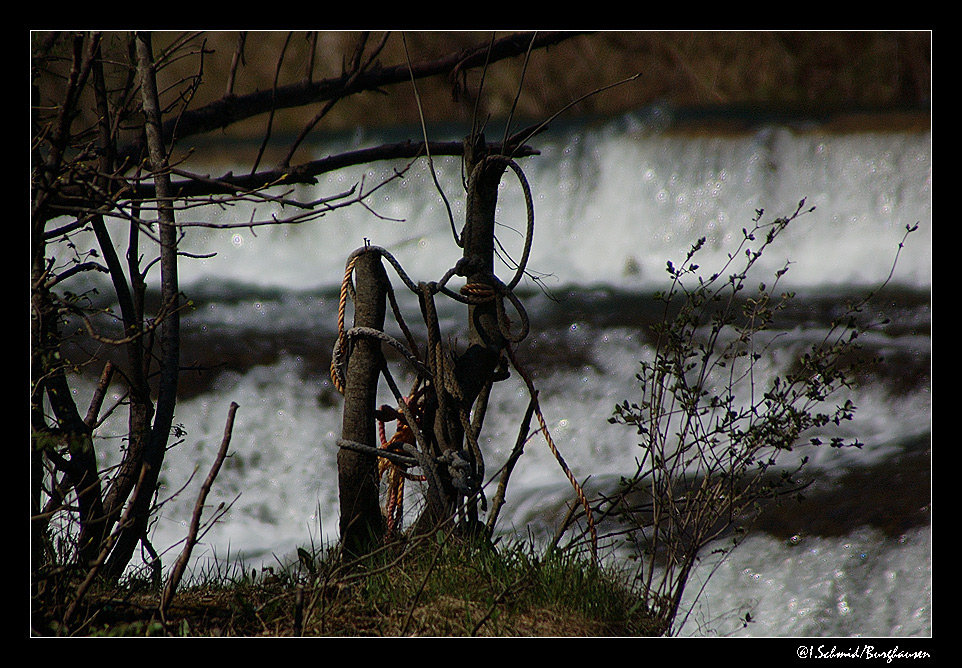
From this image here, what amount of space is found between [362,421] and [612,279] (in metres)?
6.78

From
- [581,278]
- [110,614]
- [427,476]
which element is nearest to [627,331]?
[581,278]

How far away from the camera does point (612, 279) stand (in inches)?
372

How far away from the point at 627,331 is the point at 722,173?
3.34 metres

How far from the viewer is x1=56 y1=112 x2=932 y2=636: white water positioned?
183 inches

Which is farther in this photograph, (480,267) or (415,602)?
(480,267)

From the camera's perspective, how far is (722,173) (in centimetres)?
1002

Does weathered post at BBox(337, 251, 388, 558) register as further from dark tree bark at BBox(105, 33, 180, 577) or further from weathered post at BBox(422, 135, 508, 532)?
dark tree bark at BBox(105, 33, 180, 577)

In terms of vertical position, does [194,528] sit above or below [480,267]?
below

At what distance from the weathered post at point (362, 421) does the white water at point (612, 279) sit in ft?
6.36

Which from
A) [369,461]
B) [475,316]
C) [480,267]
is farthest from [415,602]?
[480,267]

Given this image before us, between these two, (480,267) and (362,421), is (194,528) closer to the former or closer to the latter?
(362,421)

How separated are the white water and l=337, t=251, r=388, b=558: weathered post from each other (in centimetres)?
194

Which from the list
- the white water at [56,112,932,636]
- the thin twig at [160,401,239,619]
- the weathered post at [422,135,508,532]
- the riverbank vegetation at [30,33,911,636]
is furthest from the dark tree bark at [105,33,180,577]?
the white water at [56,112,932,636]
